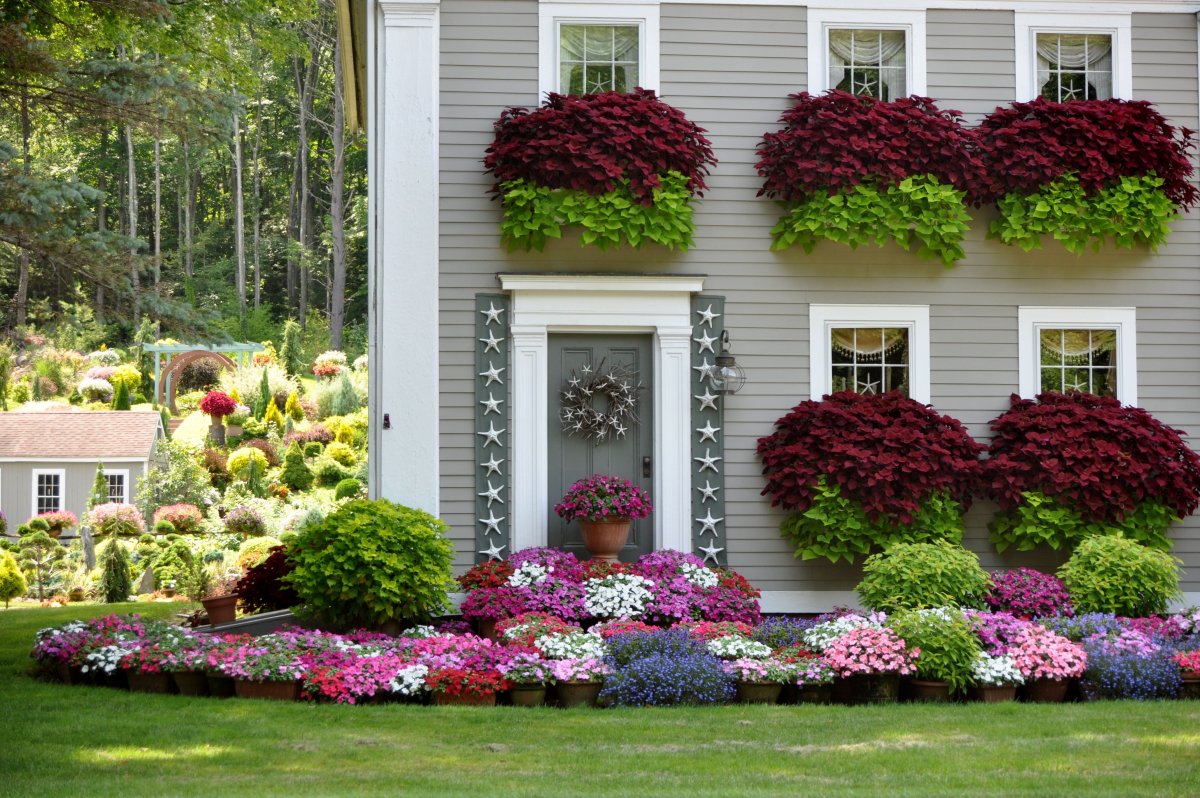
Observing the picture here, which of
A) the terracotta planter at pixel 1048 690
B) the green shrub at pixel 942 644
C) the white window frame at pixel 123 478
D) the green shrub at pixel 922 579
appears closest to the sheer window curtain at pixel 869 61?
the green shrub at pixel 922 579

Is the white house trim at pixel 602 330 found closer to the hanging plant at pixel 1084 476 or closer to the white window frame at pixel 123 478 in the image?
the hanging plant at pixel 1084 476

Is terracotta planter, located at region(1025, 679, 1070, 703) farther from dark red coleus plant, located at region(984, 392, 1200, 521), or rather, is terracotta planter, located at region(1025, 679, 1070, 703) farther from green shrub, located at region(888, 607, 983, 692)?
dark red coleus plant, located at region(984, 392, 1200, 521)

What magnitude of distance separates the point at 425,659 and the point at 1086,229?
19.7ft

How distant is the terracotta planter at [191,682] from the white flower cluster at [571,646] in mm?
2034

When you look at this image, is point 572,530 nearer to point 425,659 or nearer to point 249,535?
point 425,659

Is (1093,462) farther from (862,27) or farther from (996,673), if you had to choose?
(862,27)

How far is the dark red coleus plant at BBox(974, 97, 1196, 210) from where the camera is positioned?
945 cm

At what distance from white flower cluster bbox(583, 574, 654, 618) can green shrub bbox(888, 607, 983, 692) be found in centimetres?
181

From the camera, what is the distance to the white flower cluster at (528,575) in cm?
873

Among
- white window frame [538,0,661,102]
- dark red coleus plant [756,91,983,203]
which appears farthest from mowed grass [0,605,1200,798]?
white window frame [538,0,661,102]

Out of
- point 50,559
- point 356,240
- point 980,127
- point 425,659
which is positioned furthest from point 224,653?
point 356,240

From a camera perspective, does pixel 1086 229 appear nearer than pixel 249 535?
Yes

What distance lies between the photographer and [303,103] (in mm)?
34156

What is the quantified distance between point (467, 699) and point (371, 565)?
1346 millimetres
